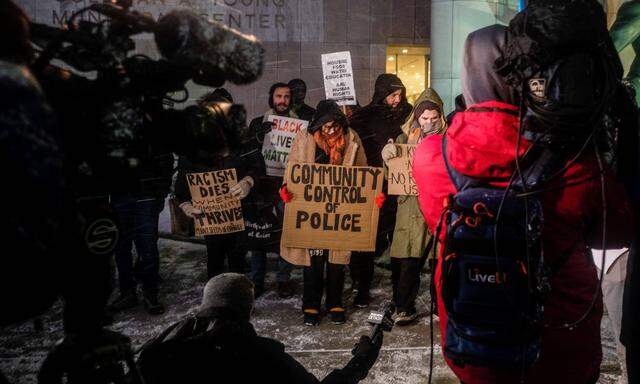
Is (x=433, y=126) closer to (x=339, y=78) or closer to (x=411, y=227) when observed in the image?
(x=411, y=227)

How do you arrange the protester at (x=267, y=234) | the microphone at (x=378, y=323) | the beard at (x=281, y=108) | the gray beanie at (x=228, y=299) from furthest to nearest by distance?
the beard at (x=281, y=108)
the protester at (x=267, y=234)
the microphone at (x=378, y=323)
the gray beanie at (x=228, y=299)

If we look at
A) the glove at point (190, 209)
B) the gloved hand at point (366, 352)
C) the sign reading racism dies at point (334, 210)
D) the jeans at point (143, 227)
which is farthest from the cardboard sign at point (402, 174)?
the gloved hand at point (366, 352)

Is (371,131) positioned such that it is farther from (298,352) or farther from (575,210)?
(575,210)

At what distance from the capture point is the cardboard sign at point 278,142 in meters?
5.51

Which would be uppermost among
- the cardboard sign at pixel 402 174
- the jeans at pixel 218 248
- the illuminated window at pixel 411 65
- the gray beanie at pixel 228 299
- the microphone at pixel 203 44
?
the illuminated window at pixel 411 65

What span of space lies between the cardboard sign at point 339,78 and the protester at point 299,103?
0.34m

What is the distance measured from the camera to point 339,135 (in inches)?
182

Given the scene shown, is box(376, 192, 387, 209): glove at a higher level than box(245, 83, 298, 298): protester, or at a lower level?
higher

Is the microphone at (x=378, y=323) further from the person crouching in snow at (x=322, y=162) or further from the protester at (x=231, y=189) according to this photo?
the protester at (x=231, y=189)

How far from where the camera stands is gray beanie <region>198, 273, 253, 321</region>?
6.84 ft

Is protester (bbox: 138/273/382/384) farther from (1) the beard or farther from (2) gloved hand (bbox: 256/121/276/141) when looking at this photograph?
(1) the beard

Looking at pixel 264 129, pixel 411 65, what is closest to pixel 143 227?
pixel 264 129

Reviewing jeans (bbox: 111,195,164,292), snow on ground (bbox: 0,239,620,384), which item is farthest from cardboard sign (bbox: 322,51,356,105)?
jeans (bbox: 111,195,164,292)

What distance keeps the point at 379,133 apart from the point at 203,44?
14.3 feet
